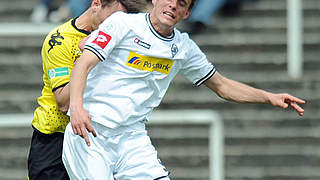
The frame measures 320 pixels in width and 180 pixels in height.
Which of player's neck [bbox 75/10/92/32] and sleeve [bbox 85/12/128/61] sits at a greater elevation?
player's neck [bbox 75/10/92/32]

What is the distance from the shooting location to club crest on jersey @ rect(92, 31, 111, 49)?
13.5ft

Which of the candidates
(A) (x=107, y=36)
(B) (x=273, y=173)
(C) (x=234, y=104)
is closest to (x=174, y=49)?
(A) (x=107, y=36)

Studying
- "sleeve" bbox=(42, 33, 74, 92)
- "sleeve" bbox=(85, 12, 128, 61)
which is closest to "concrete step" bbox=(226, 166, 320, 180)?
"sleeve" bbox=(42, 33, 74, 92)

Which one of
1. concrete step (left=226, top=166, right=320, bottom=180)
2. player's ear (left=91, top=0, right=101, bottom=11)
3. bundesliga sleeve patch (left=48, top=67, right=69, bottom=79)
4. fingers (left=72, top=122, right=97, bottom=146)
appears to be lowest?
concrete step (left=226, top=166, right=320, bottom=180)

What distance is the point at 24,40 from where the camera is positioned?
27.3ft

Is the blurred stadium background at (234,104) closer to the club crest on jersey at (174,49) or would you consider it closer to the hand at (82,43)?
the club crest on jersey at (174,49)

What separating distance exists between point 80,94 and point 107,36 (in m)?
0.38

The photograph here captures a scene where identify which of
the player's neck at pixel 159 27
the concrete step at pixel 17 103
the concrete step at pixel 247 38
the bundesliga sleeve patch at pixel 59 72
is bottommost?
the bundesliga sleeve patch at pixel 59 72

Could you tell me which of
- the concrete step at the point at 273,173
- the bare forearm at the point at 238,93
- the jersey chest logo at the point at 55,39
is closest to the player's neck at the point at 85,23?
the jersey chest logo at the point at 55,39

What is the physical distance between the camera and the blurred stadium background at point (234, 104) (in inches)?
301

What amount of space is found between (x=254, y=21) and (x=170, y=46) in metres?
4.29

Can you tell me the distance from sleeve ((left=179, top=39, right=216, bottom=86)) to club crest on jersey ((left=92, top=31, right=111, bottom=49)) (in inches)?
21.9

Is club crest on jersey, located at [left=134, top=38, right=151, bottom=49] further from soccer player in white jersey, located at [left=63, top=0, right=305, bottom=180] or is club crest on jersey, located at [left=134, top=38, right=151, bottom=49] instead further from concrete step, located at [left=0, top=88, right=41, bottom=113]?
concrete step, located at [left=0, top=88, right=41, bottom=113]

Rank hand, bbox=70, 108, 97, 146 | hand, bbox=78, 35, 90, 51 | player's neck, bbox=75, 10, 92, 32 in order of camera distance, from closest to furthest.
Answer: hand, bbox=70, 108, 97, 146 < hand, bbox=78, 35, 90, 51 < player's neck, bbox=75, 10, 92, 32
